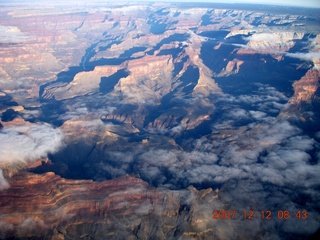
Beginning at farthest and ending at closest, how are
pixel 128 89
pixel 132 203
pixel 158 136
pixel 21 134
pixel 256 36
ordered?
pixel 256 36, pixel 128 89, pixel 158 136, pixel 21 134, pixel 132 203

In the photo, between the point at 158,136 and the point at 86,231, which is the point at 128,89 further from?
the point at 86,231

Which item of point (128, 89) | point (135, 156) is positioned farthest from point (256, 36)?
point (135, 156)
